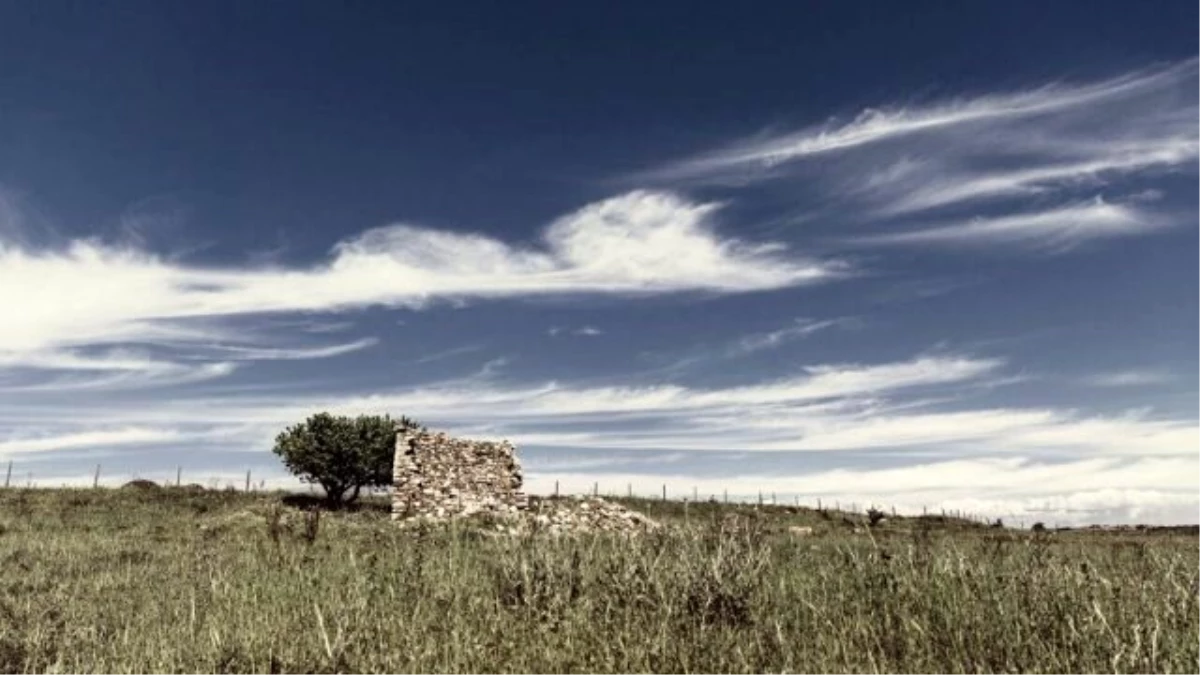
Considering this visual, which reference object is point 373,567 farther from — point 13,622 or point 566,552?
→ point 13,622

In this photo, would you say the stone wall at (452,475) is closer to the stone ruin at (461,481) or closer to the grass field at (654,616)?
the stone ruin at (461,481)

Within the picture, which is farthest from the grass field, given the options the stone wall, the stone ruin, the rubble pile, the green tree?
the green tree

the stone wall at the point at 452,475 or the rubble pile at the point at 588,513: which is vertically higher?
the stone wall at the point at 452,475

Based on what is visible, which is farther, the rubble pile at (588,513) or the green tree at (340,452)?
the green tree at (340,452)

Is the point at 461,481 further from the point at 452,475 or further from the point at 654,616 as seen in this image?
the point at 654,616

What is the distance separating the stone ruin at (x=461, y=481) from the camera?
3541cm

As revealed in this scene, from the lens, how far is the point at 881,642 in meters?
5.88

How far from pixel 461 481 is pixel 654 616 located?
3130 centimetres

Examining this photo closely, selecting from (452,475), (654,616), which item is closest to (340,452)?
(452,475)

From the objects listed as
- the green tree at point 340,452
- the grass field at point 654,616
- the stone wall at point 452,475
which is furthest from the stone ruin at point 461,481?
the grass field at point 654,616

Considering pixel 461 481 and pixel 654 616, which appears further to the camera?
pixel 461 481

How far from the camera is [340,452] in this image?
47438mm

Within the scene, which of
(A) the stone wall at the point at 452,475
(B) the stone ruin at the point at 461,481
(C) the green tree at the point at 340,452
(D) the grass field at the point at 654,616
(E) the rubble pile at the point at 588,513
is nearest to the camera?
(D) the grass field at the point at 654,616

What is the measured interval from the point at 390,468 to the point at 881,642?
45.4m
